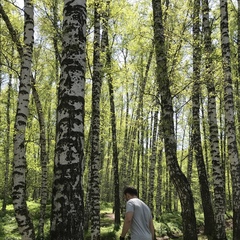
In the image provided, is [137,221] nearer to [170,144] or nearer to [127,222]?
[127,222]

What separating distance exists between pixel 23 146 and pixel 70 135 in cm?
476

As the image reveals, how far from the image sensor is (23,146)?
27.0 ft

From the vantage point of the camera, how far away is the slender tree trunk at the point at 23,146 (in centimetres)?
777

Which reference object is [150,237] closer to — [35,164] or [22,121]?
[22,121]

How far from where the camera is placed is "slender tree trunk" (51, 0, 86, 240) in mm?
3656

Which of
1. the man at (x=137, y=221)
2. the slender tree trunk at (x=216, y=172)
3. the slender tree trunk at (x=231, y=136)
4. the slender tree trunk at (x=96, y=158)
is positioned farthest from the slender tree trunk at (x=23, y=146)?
the slender tree trunk at (x=231, y=136)

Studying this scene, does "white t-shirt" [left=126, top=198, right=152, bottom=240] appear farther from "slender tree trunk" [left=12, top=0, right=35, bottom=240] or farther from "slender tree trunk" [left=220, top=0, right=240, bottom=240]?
"slender tree trunk" [left=220, top=0, right=240, bottom=240]

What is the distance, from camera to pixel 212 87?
10773 millimetres

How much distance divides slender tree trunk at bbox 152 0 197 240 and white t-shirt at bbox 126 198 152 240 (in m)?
3.19

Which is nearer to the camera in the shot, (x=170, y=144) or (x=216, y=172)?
(x=170, y=144)

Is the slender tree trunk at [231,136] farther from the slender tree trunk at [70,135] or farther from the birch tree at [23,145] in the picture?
the slender tree trunk at [70,135]

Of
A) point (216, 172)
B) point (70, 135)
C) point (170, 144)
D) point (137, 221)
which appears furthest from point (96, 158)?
point (70, 135)

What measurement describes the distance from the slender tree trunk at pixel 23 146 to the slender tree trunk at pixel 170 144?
12.5 feet

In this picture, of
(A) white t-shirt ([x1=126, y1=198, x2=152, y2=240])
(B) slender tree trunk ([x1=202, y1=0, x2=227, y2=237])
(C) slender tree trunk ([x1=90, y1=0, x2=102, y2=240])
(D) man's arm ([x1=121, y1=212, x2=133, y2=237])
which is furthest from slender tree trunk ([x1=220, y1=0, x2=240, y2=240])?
(D) man's arm ([x1=121, y1=212, x2=133, y2=237])
